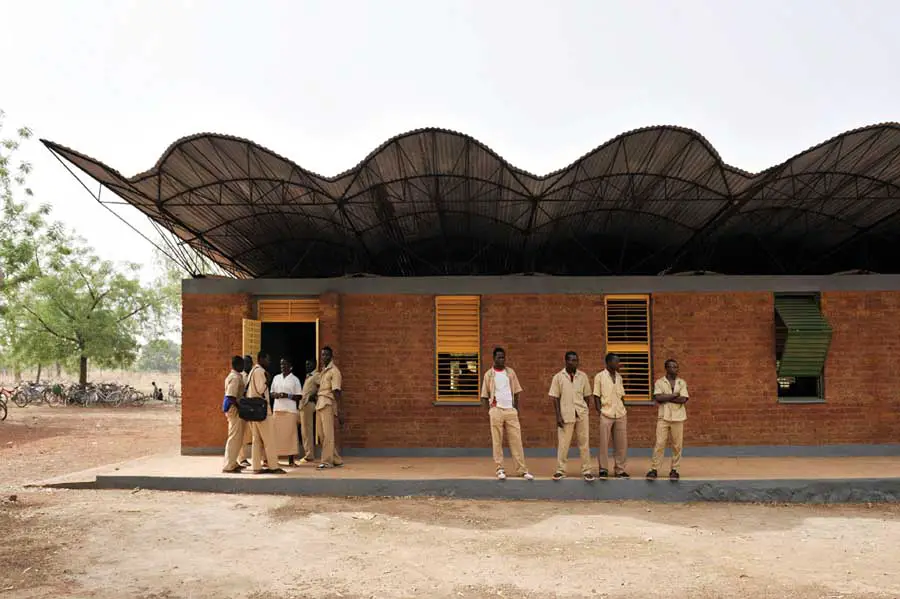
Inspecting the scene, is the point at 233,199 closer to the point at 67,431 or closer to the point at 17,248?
the point at 67,431

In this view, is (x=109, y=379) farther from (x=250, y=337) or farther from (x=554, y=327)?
(x=554, y=327)

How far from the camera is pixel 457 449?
10680 mm

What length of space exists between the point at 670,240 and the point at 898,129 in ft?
13.9

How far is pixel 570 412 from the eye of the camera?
8492mm

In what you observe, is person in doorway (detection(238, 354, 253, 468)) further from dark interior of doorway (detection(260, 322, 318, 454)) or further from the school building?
dark interior of doorway (detection(260, 322, 318, 454))

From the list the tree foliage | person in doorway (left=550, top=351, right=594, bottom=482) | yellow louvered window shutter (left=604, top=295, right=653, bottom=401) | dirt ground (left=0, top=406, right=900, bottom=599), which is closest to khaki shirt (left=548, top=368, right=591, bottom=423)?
person in doorway (left=550, top=351, right=594, bottom=482)

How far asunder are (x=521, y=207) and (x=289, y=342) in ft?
23.6

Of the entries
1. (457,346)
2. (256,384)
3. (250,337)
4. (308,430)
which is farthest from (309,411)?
(457,346)

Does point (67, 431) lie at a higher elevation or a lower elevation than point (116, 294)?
lower

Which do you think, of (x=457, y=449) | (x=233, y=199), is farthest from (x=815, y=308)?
(x=233, y=199)

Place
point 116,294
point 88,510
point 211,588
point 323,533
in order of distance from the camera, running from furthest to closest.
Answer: point 116,294, point 88,510, point 323,533, point 211,588

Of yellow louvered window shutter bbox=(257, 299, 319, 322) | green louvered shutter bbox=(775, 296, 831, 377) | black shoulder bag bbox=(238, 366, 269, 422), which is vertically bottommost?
black shoulder bag bbox=(238, 366, 269, 422)

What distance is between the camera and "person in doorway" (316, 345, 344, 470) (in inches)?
378

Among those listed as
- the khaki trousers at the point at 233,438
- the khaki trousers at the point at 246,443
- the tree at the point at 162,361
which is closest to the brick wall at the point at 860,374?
the khaki trousers at the point at 246,443
